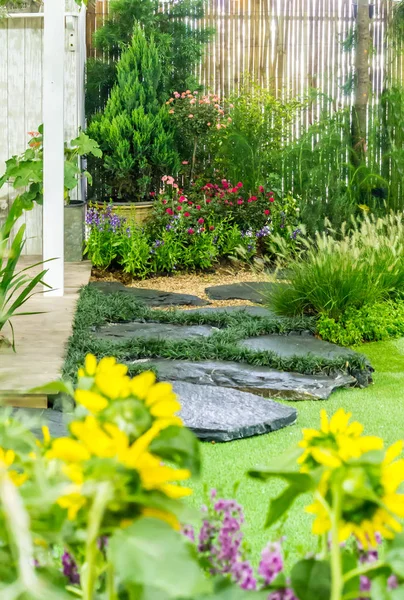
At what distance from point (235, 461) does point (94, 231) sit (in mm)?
5446

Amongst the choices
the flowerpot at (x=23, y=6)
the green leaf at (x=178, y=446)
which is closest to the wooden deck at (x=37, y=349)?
the green leaf at (x=178, y=446)

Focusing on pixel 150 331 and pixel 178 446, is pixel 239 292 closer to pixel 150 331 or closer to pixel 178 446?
pixel 150 331

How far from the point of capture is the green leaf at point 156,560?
562 millimetres

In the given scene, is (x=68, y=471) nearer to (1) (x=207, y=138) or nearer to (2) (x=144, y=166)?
(2) (x=144, y=166)

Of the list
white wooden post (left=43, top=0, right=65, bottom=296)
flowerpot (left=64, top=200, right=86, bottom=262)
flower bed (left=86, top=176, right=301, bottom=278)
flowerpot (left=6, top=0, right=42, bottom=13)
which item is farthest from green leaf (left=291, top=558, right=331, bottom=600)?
flowerpot (left=6, top=0, right=42, bottom=13)

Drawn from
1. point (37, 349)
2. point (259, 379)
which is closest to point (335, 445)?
point (259, 379)

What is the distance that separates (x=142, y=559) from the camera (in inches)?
22.7

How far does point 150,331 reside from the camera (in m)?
5.46

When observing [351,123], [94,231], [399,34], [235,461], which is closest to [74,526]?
[235,461]

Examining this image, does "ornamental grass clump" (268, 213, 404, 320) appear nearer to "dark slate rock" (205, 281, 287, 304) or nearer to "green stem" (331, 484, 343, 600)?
"dark slate rock" (205, 281, 287, 304)

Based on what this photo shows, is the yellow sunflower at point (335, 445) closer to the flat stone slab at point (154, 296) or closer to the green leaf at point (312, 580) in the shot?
the green leaf at point (312, 580)

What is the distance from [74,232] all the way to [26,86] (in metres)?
1.49

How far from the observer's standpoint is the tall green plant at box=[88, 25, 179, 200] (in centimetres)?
902

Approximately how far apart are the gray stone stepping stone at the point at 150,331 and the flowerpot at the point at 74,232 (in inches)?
110
